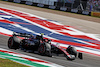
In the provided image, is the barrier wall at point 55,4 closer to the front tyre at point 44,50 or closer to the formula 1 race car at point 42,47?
the formula 1 race car at point 42,47

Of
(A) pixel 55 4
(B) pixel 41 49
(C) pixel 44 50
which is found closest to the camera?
(C) pixel 44 50

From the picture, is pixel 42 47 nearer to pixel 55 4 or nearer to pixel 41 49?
pixel 41 49

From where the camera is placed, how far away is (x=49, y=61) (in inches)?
394

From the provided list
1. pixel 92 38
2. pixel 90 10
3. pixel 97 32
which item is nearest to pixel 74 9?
pixel 90 10

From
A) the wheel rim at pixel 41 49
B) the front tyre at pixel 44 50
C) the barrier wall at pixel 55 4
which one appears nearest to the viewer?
the front tyre at pixel 44 50

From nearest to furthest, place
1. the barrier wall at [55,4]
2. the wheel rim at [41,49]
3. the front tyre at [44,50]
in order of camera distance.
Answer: the front tyre at [44,50] → the wheel rim at [41,49] → the barrier wall at [55,4]

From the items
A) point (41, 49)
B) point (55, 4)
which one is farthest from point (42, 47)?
point (55, 4)

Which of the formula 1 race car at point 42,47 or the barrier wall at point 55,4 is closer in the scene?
the formula 1 race car at point 42,47

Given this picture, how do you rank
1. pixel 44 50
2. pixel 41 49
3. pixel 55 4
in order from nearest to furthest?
pixel 44 50, pixel 41 49, pixel 55 4

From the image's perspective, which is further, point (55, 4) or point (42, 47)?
point (55, 4)

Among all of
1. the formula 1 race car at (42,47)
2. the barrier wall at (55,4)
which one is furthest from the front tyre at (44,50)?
the barrier wall at (55,4)

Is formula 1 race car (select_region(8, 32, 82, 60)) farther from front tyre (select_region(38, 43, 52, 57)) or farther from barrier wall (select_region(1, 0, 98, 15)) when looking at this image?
barrier wall (select_region(1, 0, 98, 15))

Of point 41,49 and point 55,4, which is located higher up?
point 55,4

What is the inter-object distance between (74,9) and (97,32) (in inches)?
485
